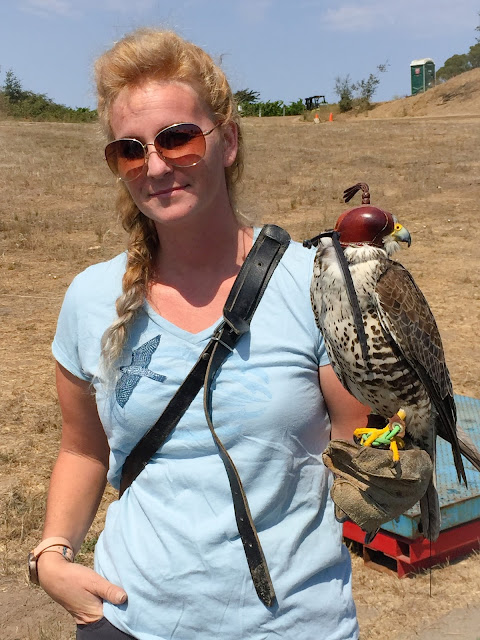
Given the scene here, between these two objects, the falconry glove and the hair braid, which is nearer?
the falconry glove

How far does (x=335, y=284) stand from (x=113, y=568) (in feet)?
3.02

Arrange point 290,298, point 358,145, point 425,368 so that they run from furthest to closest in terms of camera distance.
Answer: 1. point 358,145
2. point 425,368
3. point 290,298

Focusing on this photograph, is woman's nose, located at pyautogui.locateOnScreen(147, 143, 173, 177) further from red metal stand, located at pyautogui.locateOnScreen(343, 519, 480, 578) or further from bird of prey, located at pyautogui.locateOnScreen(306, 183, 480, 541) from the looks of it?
red metal stand, located at pyautogui.locateOnScreen(343, 519, 480, 578)

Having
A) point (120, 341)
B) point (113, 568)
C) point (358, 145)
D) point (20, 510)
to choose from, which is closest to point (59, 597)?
point (113, 568)

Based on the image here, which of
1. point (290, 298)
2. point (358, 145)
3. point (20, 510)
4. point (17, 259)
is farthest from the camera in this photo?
point (358, 145)

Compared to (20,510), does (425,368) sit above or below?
above

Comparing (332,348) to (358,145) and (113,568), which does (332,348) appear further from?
(358,145)

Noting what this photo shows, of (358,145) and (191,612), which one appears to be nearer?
(191,612)

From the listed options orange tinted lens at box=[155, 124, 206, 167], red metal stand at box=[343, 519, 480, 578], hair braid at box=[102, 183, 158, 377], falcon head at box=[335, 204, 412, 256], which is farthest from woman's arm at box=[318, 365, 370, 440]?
red metal stand at box=[343, 519, 480, 578]

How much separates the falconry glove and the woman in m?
0.09

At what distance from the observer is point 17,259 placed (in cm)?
1078

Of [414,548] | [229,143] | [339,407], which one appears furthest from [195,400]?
[414,548]

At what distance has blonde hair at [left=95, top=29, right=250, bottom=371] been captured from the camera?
1.87 metres

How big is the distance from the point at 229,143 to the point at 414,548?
9.78 ft
